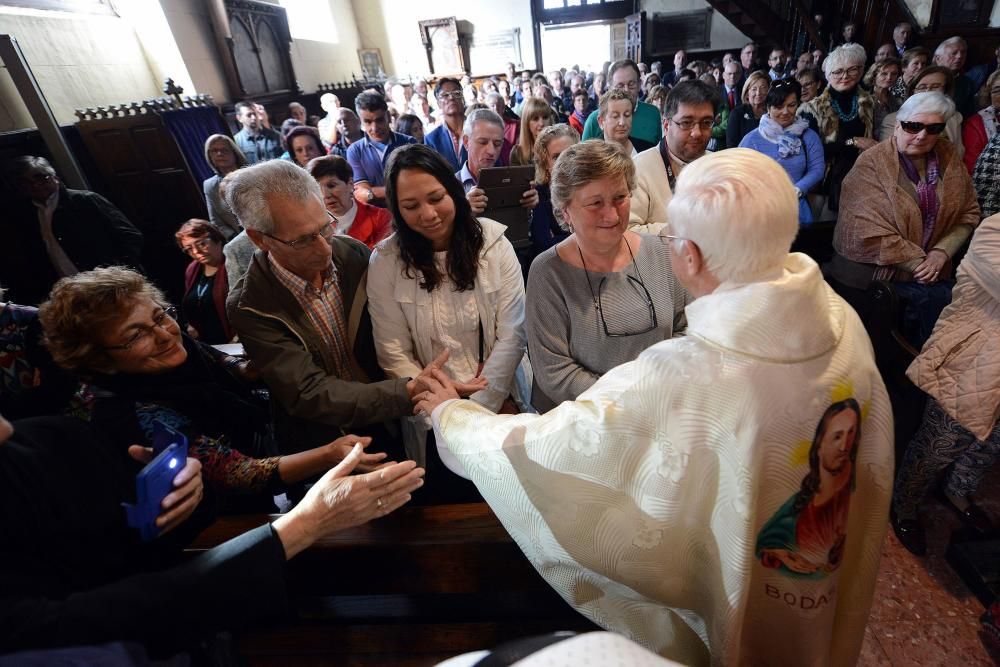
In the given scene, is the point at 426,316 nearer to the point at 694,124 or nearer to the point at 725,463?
the point at 725,463

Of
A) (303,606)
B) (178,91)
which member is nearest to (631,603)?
(303,606)

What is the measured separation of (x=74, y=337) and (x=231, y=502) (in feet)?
3.09

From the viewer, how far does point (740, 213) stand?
35.0 inches

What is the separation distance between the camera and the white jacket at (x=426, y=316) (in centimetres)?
186

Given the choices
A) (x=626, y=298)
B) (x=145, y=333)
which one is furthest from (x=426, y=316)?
(x=145, y=333)

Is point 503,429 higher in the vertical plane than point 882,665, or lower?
higher

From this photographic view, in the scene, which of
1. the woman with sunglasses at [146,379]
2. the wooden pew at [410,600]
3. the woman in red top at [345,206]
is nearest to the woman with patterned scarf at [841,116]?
the woman in red top at [345,206]

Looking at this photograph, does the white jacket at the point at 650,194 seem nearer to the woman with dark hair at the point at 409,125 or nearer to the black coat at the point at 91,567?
the black coat at the point at 91,567

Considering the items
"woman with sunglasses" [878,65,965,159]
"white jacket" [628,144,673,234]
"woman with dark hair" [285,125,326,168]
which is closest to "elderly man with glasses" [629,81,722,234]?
"white jacket" [628,144,673,234]

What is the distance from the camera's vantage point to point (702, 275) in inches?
39.8

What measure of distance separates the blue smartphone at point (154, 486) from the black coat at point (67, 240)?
3612 mm

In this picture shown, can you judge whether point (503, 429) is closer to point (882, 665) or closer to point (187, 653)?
point (187, 653)

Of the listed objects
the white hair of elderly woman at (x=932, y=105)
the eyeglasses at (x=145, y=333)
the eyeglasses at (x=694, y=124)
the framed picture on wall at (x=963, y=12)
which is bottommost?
the eyeglasses at (x=145, y=333)

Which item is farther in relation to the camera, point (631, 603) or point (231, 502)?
point (231, 502)
